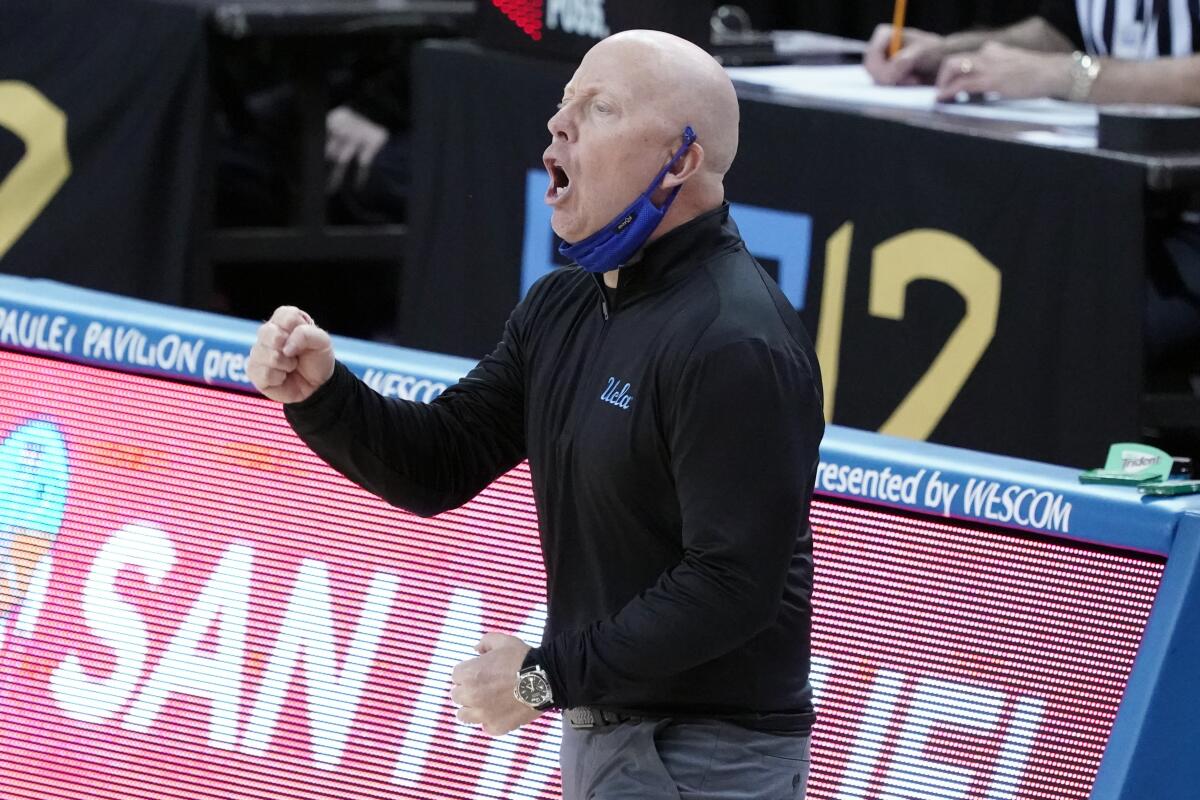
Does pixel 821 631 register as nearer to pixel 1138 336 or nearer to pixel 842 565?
pixel 842 565

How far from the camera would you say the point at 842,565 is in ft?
10.3

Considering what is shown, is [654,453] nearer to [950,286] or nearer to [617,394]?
[617,394]

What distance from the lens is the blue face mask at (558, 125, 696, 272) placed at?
2393 mm

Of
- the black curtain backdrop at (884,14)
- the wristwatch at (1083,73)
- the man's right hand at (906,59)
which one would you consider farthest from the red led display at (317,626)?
the black curtain backdrop at (884,14)

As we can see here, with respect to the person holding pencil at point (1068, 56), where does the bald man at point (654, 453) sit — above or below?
below

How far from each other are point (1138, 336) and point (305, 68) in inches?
120

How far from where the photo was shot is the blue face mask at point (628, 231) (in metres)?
2.39

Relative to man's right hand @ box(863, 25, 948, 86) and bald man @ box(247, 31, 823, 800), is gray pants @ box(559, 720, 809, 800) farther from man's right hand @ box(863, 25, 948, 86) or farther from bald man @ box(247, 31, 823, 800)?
man's right hand @ box(863, 25, 948, 86)

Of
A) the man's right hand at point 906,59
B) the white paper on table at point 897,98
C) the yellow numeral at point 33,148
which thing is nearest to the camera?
the white paper on table at point 897,98

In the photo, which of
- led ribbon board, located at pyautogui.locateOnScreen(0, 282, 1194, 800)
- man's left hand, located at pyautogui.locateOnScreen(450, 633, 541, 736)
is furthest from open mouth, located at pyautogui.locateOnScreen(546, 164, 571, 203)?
led ribbon board, located at pyautogui.locateOnScreen(0, 282, 1194, 800)

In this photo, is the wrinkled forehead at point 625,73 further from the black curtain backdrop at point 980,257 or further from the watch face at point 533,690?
the black curtain backdrop at point 980,257

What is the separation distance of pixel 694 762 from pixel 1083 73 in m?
3.19

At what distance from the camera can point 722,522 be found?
225 centimetres

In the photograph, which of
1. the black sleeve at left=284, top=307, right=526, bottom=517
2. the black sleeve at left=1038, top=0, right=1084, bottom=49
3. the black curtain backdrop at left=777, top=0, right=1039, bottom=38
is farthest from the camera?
the black curtain backdrop at left=777, top=0, right=1039, bottom=38
